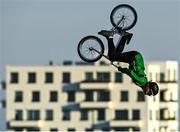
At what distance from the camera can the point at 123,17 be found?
3619 cm

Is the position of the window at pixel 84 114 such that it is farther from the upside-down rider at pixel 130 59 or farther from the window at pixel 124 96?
the upside-down rider at pixel 130 59

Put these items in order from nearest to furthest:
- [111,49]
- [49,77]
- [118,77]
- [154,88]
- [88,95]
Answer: [111,49]
[154,88]
[88,95]
[49,77]
[118,77]

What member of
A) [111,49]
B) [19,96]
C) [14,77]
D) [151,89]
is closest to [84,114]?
[19,96]

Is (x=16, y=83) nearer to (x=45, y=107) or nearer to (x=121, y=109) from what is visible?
(x=45, y=107)

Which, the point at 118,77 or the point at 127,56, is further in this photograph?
the point at 118,77

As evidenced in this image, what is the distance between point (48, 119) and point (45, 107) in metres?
2.44

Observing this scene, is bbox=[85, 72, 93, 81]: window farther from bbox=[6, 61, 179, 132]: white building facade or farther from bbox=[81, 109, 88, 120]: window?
bbox=[81, 109, 88, 120]: window

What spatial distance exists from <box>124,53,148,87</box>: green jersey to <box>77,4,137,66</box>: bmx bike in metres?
1.23

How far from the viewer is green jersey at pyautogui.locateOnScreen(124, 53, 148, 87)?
35.7 metres

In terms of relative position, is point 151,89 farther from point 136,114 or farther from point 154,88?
point 136,114

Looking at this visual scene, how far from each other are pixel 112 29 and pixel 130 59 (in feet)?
4.32

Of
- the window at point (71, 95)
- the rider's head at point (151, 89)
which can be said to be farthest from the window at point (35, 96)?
the rider's head at point (151, 89)

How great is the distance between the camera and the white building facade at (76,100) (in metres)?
185

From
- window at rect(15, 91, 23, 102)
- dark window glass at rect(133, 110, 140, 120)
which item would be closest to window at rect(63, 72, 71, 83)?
window at rect(15, 91, 23, 102)
